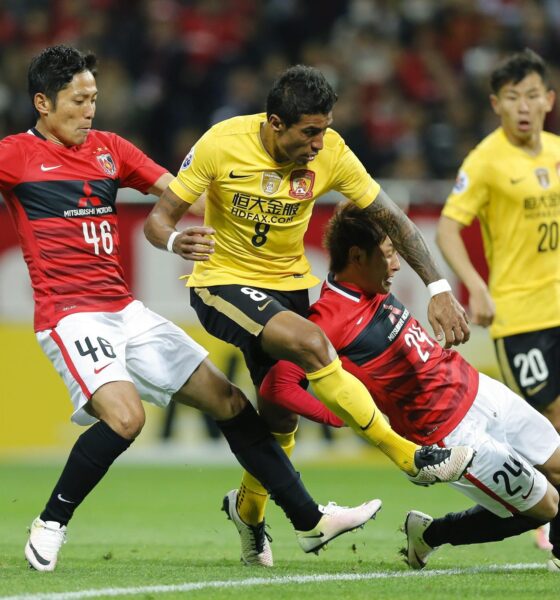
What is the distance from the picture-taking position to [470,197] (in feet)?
26.2

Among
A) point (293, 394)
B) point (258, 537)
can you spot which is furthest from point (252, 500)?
point (293, 394)

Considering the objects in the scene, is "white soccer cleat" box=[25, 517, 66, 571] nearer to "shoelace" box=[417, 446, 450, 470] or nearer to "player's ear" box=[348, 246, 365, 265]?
"shoelace" box=[417, 446, 450, 470]

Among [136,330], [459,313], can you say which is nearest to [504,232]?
[459,313]

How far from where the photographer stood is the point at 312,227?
12016 millimetres

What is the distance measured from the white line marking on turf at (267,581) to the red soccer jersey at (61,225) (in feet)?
5.02

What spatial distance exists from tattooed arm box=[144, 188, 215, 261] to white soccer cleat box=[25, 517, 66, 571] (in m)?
1.39

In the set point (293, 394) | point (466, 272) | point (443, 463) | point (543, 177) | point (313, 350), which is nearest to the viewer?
point (443, 463)

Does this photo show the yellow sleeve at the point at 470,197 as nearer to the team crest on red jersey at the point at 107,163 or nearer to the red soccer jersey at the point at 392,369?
the red soccer jersey at the point at 392,369

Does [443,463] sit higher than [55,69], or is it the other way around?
[55,69]

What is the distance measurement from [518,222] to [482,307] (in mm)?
712

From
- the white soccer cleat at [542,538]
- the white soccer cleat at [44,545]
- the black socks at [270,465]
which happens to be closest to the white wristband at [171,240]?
the black socks at [270,465]

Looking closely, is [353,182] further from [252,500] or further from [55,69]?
→ [252,500]

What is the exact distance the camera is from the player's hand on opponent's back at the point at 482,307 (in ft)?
24.8

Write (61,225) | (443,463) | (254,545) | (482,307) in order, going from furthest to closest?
(482,307)
(254,545)
(61,225)
(443,463)
